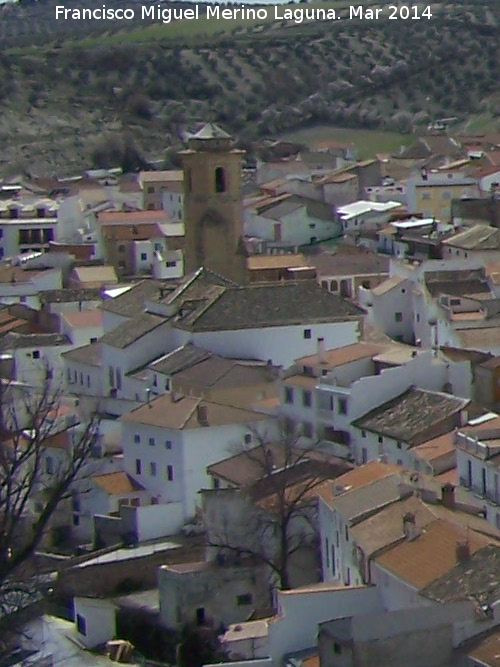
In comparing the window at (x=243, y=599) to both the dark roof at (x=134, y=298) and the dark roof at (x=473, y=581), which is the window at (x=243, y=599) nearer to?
the dark roof at (x=473, y=581)

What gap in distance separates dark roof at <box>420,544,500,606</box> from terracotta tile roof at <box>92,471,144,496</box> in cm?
1075

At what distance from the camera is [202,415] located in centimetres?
3188

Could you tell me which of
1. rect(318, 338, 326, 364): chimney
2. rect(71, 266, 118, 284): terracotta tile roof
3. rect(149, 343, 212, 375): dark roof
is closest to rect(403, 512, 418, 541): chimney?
rect(318, 338, 326, 364): chimney

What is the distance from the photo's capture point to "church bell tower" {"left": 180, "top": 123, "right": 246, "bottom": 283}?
4659cm

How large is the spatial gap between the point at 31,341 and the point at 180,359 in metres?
8.47

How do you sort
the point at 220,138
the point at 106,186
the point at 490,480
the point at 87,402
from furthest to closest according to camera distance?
the point at 106,186 < the point at 220,138 < the point at 87,402 < the point at 490,480

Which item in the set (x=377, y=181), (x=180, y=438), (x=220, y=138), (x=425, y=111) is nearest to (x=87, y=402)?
(x=180, y=438)

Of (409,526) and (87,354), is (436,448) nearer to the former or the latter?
(409,526)

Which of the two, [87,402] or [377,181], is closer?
[87,402]

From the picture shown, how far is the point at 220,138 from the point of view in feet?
155

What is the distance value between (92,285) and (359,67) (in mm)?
66801

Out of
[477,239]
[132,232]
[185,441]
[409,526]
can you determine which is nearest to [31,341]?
[477,239]

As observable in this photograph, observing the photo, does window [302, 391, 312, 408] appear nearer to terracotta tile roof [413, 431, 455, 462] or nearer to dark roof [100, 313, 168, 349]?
terracotta tile roof [413, 431, 455, 462]

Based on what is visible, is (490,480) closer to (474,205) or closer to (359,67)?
(474,205)
